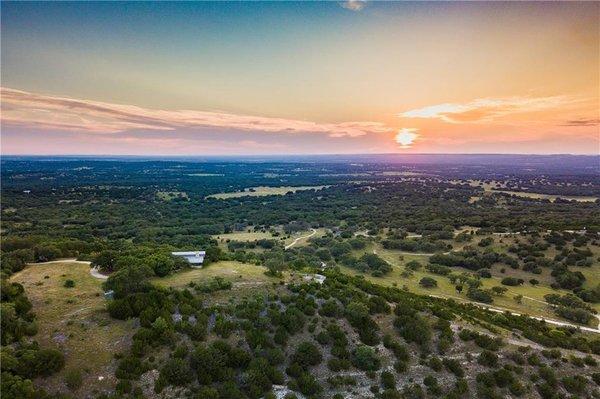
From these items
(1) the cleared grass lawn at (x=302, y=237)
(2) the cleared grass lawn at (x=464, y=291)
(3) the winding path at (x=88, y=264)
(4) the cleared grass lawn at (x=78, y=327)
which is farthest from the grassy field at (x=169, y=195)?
(4) the cleared grass lawn at (x=78, y=327)

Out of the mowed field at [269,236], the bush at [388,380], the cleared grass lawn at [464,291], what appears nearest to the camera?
the bush at [388,380]

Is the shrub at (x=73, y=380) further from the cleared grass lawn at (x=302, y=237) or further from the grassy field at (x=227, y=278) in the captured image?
the cleared grass lawn at (x=302, y=237)

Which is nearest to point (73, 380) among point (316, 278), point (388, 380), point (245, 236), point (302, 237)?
point (388, 380)

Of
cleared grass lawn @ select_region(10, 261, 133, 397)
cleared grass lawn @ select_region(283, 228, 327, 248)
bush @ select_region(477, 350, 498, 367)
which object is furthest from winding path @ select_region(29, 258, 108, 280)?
cleared grass lawn @ select_region(283, 228, 327, 248)

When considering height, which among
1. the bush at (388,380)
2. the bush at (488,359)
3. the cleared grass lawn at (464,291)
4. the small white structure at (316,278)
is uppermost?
the small white structure at (316,278)

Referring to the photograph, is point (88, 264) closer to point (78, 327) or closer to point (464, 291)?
point (78, 327)

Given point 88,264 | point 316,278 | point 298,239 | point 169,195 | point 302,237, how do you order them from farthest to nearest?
point 169,195
point 302,237
point 298,239
point 316,278
point 88,264
